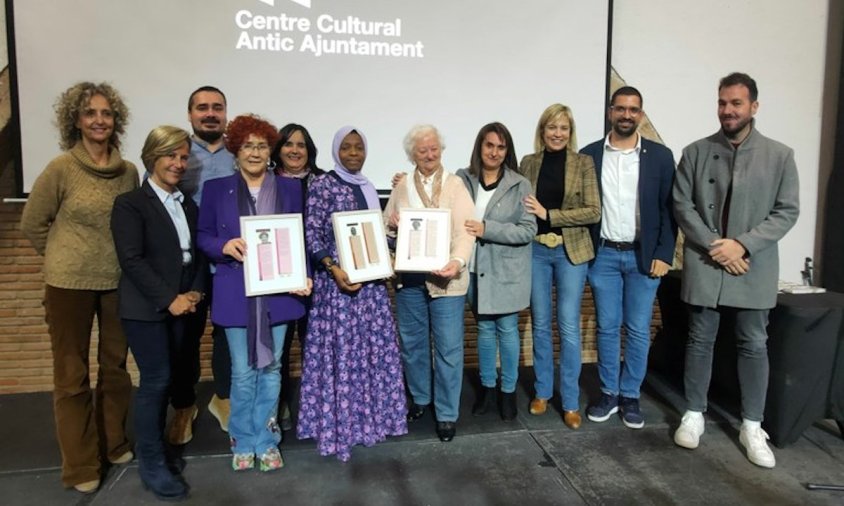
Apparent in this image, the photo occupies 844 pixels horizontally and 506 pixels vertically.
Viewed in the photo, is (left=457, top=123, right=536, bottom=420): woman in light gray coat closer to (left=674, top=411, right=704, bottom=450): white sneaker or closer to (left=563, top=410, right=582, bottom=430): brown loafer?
(left=563, top=410, right=582, bottom=430): brown loafer

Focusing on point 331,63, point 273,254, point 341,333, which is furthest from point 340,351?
point 331,63

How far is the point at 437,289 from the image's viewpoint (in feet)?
8.98

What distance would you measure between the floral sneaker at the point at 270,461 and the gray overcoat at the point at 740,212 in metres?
2.25

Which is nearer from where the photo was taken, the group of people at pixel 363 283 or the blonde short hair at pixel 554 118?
the group of people at pixel 363 283

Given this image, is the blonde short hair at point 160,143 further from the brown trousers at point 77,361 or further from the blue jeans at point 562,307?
the blue jeans at point 562,307

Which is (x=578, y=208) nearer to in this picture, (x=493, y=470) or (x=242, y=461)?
(x=493, y=470)

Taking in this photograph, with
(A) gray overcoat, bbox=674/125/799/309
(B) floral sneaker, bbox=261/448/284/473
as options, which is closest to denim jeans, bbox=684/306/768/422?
(A) gray overcoat, bbox=674/125/799/309

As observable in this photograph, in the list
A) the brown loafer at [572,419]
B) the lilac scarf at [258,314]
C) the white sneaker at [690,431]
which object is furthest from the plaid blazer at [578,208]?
the lilac scarf at [258,314]

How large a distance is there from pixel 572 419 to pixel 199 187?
2.44 meters

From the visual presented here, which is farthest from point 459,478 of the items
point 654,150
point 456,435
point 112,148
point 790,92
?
point 790,92

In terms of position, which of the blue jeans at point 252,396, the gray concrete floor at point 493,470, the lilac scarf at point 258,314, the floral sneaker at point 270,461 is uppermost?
the lilac scarf at point 258,314

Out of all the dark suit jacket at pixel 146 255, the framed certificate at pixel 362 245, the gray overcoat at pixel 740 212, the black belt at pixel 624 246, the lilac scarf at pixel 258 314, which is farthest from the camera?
the black belt at pixel 624 246

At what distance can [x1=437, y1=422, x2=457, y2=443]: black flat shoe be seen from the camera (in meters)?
2.86

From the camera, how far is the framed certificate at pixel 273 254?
7.52 ft
